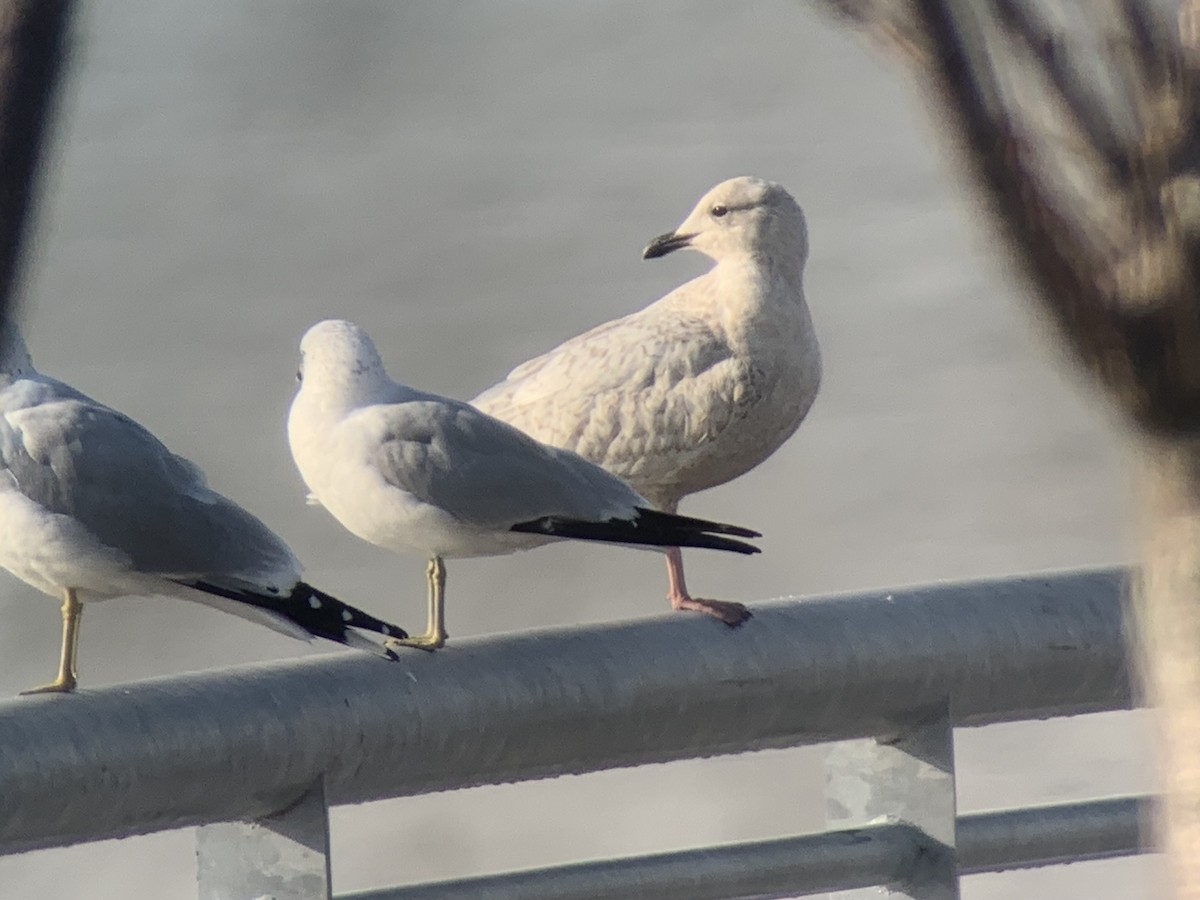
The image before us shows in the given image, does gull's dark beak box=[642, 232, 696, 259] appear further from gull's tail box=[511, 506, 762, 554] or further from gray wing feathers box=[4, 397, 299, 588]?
gray wing feathers box=[4, 397, 299, 588]

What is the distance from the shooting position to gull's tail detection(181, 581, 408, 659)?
7.90ft

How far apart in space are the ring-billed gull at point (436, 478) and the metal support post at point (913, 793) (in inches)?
30.3

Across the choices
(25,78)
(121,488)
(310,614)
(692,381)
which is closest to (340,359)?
(121,488)

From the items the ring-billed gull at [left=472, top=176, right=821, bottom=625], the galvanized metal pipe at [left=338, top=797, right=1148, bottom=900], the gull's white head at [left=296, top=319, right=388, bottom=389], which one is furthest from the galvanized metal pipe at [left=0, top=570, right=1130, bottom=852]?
the ring-billed gull at [left=472, top=176, right=821, bottom=625]

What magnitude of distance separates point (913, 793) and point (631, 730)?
0.33m

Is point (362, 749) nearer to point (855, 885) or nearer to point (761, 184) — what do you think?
point (855, 885)

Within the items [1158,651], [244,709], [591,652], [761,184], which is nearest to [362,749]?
[244,709]

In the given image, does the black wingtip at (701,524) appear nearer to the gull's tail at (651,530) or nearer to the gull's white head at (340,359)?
the gull's tail at (651,530)

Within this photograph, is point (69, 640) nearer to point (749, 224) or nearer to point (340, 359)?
point (340, 359)

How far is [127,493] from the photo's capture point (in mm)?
2990

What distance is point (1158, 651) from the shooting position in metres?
1.91

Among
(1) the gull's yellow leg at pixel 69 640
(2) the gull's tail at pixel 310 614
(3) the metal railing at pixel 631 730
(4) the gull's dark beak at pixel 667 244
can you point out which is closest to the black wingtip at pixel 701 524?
(2) the gull's tail at pixel 310 614

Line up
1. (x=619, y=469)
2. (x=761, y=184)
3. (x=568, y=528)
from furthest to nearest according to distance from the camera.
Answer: (x=761, y=184)
(x=619, y=469)
(x=568, y=528)

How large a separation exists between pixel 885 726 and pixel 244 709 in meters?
0.67
